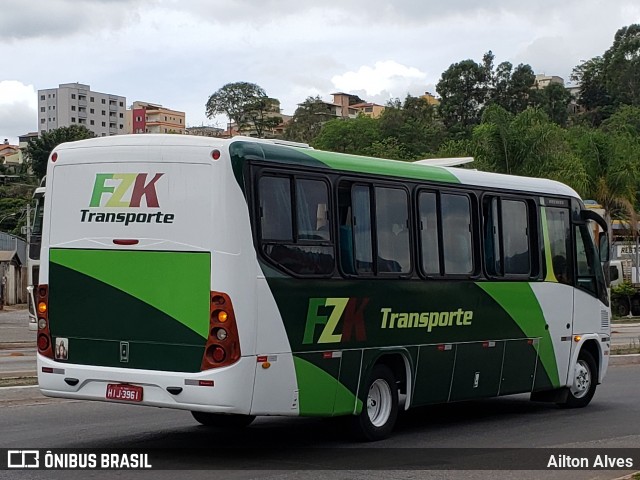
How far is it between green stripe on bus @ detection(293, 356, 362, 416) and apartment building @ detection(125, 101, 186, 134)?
156 metres

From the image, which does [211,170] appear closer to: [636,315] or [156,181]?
[156,181]

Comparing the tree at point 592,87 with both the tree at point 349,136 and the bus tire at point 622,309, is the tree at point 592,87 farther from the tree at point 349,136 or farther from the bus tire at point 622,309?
the bus tire at point 622,309

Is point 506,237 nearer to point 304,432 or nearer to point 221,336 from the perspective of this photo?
point 304,432

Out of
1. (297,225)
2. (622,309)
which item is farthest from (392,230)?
(622,309)

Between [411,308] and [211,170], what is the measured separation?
327 cm

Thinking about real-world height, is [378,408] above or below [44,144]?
below

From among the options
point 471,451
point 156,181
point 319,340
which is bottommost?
point 471,451

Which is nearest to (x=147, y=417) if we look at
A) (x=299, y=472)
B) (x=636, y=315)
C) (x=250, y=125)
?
(x=299, y=472)

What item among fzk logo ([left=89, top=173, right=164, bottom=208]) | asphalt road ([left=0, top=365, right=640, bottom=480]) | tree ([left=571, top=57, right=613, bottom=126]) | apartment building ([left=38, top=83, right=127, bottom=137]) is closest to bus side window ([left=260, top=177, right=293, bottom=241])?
fzk logo ([left=89, top=173, right=164, bottom=208])

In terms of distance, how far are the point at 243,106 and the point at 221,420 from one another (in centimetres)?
10273

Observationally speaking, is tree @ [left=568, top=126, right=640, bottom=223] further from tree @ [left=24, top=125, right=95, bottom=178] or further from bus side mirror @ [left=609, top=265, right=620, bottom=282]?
tree @ [left=24, top=125, right=95, bottom=178]

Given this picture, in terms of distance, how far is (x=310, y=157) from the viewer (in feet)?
37.6

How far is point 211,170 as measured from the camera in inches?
412

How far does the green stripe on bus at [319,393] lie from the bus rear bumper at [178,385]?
0.76 meters
